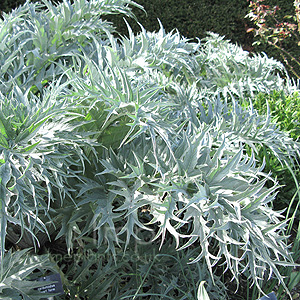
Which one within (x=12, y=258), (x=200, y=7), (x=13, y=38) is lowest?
(x=12, y=258)

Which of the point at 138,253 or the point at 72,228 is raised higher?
the point at 72,228

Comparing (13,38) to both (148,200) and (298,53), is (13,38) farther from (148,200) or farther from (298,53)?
(298,53)

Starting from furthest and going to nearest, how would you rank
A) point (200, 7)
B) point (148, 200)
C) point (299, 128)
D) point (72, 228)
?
point (200, 7), point (299, 128), point (72, 228), point (148, 200)

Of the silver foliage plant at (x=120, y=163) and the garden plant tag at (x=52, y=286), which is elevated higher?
the silver foliage plant at (x=120, y=163)

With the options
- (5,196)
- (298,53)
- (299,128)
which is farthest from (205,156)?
(298,53)

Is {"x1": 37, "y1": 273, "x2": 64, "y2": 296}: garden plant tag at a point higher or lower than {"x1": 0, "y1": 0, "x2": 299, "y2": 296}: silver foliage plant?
lower

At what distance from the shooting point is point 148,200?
114 centimetres

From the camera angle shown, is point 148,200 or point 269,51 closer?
point 148,200

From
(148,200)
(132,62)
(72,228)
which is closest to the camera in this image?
(148,200)

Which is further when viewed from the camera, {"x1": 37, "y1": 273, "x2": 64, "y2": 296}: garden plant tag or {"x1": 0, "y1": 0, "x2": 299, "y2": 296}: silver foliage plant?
{"x1": 37, "y1": 273, "x2": 64, "y2": 296}: garden plant tag

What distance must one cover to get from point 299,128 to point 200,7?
256cm

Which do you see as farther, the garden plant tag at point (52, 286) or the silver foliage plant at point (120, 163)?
the garden plant tag at point (52, 286)

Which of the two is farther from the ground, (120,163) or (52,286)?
(120,163)

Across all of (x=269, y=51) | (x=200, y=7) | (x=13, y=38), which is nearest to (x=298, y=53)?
(x=269, y=51)
